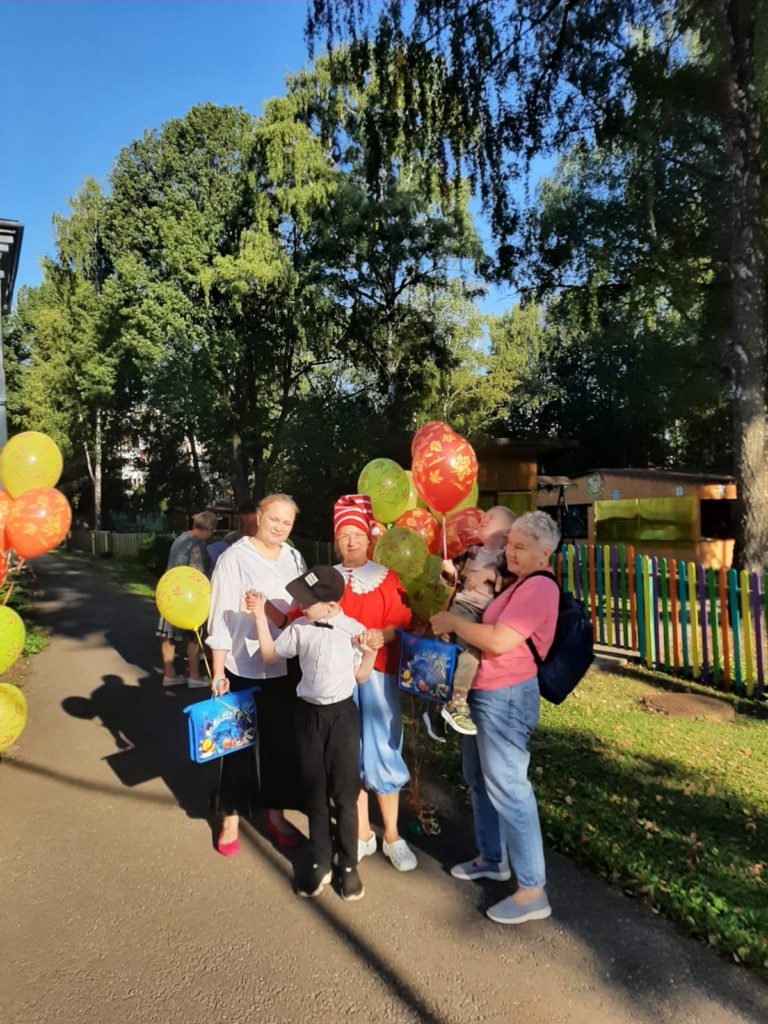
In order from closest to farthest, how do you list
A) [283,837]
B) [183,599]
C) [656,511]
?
[283,837] < [183,599] < [656,511]

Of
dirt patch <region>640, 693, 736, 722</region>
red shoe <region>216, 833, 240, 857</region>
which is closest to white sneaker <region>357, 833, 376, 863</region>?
red shoe <region>216, 833, 240, 857</region>

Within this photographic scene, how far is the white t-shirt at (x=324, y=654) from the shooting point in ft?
10.2

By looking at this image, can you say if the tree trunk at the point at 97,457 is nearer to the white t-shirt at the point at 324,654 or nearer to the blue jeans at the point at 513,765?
the white t-shirt at the point at 324,654

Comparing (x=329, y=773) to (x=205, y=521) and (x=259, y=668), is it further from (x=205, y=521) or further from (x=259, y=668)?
(x=205, y=521)

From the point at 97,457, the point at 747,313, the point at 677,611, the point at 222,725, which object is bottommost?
the point at 677,611

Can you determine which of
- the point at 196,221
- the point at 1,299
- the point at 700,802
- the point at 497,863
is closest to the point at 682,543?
the point at 700,802

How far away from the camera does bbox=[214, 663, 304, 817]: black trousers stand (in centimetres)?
352

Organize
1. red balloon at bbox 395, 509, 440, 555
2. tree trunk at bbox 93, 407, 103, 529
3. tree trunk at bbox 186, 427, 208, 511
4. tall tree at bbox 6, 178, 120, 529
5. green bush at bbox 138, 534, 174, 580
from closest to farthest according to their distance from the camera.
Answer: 1. red balloon at bbox 395, 509, 440, 555
2. green bush at bbox 138, 534, 174, 580
3. tall tree at bbox 6, 178, 120, 529
4. tree trunk at bbox 93, 407, 103, 529
5. tree trunk at bbox 186, 427, 208, 511

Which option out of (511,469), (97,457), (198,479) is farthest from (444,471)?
(198,479)

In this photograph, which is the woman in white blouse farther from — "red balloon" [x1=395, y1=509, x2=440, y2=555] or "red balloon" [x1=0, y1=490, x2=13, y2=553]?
"red balloon" [x1=0, y1=490, x2=13, y2=553]

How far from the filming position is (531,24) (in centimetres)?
1022

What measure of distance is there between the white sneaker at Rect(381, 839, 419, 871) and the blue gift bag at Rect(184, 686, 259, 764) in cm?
90

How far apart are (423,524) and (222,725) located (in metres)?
1.96

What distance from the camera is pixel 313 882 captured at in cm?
310
